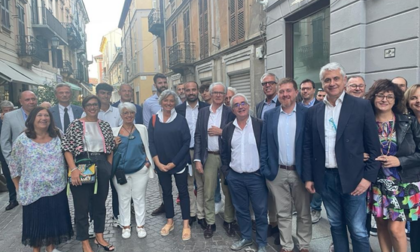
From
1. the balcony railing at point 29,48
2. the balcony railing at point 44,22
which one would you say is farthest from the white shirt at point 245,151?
the balcony railing at point 44,22

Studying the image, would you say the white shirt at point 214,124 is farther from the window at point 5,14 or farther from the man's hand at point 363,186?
the window at point 5,14

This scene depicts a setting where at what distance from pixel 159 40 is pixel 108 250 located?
75.6ft

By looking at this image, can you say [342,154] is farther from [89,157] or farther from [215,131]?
[89,157]

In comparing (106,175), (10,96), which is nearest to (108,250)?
(106,175)

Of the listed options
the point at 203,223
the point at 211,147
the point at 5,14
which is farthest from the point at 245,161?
the point at 5,14

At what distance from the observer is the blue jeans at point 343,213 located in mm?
2746

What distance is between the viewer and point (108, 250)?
374 cm

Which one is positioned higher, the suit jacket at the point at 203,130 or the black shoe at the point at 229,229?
the suit jacket at the point at 203,130

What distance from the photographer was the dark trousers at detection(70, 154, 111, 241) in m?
3.53

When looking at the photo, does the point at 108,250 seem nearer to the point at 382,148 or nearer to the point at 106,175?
the point at 106,175

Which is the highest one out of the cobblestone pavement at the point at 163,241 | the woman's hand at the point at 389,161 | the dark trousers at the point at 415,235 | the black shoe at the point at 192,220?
the woman's hand at the point at 389,161

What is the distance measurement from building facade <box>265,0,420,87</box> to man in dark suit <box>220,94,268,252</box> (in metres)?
3.31

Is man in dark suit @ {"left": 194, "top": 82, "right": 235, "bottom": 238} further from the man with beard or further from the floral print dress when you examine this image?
the floral print dress

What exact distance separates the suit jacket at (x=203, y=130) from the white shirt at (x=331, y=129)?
135 centimetres
